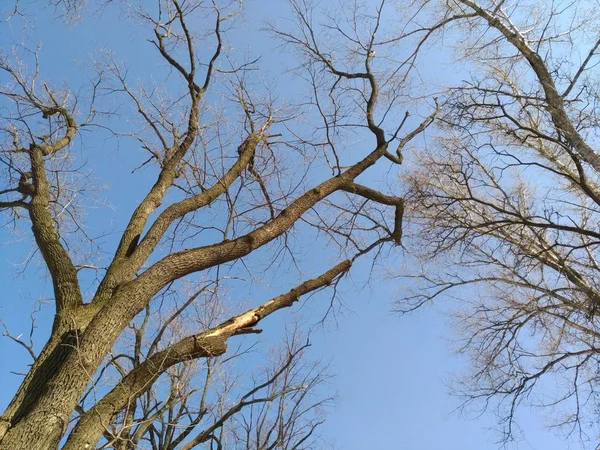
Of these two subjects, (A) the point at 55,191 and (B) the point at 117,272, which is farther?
(A) the point at 55,191

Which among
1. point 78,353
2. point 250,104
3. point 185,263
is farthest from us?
point 250,104

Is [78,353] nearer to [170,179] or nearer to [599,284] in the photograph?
[170,179]

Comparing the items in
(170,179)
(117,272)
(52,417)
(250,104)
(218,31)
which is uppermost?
(218,31)

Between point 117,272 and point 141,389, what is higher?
point 117,272

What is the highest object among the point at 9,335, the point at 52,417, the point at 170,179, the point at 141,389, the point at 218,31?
the point at 218,31

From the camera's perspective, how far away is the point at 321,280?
3.86 metres

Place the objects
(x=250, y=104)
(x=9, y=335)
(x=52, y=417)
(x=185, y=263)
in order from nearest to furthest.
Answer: (x=52, y=417)
(x=9, y=335)
(x=185, y=263)
(x=250, y=104)

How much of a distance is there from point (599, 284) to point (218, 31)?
5.15 m

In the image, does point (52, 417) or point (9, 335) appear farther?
point (9, 335)

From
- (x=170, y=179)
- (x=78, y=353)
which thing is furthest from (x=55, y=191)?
(x=78, y=353)

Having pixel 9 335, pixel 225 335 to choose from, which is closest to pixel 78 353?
pixel 9 335

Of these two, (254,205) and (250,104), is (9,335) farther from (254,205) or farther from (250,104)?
(250,104)

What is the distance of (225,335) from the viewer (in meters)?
3.19

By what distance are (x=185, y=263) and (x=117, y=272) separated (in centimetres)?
55
